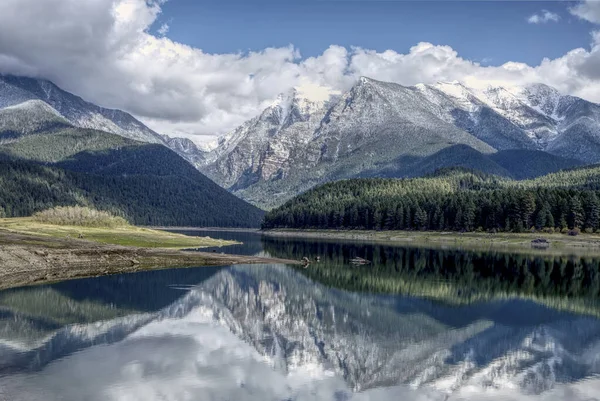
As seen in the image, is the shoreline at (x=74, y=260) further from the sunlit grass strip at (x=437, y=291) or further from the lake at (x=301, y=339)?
the sunlit grass strip at (x=437, y=291)

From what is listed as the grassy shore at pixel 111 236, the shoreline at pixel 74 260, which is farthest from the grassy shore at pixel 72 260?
the grassy shore at pixel 111 236

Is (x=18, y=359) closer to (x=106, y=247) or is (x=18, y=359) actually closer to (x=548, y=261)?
(x=106, y=247)

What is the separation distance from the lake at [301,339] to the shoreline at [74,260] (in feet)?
28.0

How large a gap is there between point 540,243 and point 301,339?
15379 cm

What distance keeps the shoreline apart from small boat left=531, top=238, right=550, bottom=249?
94.2 metres

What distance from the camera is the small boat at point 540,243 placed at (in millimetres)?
186350

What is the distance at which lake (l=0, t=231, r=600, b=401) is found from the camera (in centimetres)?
4206

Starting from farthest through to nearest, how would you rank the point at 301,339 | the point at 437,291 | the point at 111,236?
1. the point at 111,236
2. the point at 437,291
3. the point at 301,339

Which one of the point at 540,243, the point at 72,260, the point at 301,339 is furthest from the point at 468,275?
the point at 540,243

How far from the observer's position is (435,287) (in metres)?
95.6

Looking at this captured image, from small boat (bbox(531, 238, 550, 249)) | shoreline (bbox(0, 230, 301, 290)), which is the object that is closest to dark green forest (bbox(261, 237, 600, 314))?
shoreline (bbox(0, 230, 301, 290))

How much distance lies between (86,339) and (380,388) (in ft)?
→ 95.3

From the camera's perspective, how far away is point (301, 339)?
5847 centimetres

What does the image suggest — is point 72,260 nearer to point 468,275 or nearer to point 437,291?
point 437,291
